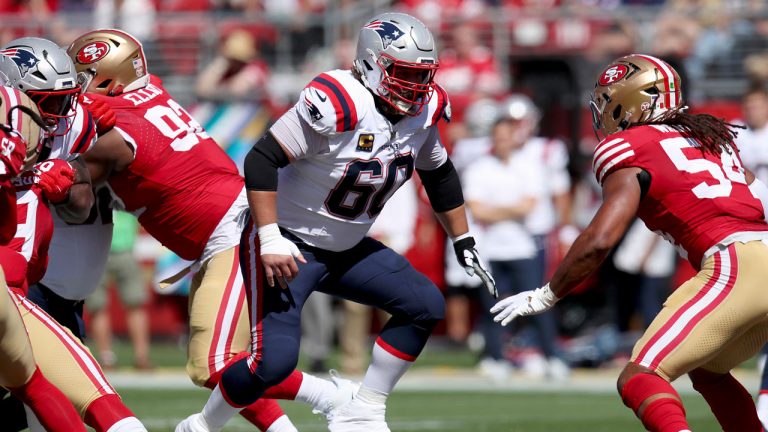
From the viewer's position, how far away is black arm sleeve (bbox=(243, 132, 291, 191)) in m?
5.33

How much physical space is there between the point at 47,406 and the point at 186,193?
1556 mm

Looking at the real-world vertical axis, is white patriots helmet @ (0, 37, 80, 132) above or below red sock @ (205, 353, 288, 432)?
above

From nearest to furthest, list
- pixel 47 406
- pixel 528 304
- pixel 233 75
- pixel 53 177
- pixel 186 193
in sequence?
pixel 47 406
pixel 53 177
pixel 528 304
pixel 186 193
pixel 233 75

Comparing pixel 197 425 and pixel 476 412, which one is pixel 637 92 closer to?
pixel 197 425

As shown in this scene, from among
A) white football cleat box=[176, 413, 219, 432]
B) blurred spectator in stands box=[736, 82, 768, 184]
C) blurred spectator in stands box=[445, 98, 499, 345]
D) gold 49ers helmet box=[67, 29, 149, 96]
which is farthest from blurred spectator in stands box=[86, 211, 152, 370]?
white football cleat box=[176, 413, 219, 432]

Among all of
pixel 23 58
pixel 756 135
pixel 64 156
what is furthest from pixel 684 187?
pixel 756 135

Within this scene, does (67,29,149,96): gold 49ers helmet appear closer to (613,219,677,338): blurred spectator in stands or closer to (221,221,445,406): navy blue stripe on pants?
(221,221,445,406): navy blue stripe on pants

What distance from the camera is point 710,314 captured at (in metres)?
4.81

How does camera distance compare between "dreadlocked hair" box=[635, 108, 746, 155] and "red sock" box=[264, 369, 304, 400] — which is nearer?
"dreadlocked hair" box=[635, 108, 746, 155]

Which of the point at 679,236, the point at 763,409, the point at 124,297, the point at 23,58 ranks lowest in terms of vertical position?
the point at 124,297

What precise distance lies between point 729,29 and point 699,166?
28.1 feet

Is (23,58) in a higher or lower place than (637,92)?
higher

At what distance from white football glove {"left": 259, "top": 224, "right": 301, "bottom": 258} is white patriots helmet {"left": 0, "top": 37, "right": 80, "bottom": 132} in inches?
35.6

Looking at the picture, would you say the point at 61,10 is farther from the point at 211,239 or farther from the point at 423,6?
the point at 211,239
